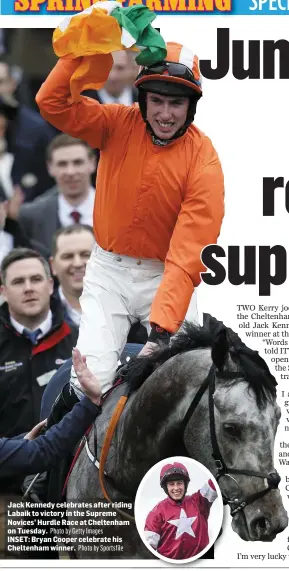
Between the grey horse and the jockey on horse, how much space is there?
337mm

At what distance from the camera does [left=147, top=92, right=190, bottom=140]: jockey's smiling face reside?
6195mm

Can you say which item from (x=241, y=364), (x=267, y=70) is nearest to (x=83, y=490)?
(x=241, y=364)

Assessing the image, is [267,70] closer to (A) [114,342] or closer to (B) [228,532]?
(A) [114,342]

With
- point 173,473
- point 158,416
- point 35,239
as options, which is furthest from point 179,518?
point 35,239

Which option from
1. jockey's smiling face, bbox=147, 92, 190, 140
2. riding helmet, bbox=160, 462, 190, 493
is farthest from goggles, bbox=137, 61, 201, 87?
riding helmet, bbox=160, 462, 190, 493

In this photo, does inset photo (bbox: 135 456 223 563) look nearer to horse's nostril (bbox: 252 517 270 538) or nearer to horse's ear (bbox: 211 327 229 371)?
horse's nostril (bbox: 252 517 270 538)

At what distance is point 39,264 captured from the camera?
26.0ft

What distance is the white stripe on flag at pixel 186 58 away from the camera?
20.3 ft

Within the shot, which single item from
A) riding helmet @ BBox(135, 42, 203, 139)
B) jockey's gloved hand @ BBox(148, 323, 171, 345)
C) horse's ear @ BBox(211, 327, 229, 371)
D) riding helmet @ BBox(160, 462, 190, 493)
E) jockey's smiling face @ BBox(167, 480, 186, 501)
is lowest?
jockey's smiling face @ BBox(167, 480, 186, 501)

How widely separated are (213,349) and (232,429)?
36 cm

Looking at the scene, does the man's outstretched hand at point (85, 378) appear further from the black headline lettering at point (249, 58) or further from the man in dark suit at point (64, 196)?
the man in dark suit at point (64, 196)

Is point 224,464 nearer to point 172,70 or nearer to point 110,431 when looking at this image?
point 110,431

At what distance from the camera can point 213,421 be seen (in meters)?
5.50

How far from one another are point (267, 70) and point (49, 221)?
1.86 metres
